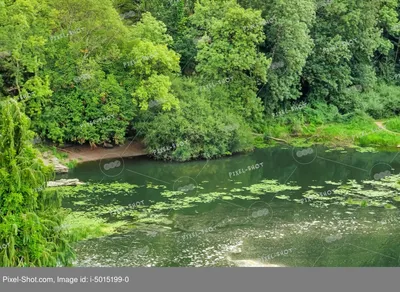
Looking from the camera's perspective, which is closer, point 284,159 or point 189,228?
point 189,228

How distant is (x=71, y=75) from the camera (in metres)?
41.4

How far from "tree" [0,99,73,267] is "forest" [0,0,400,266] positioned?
1392 cm

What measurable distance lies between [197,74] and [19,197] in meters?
28.1

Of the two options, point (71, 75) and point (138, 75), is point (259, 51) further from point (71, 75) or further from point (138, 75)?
point (71, 75)

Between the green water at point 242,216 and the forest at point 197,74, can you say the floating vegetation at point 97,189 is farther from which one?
the forest at point 197,74

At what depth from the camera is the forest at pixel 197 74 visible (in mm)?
40594

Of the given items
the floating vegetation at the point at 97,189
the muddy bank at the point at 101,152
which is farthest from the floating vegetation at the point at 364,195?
the muddy bank at the point at 101,152

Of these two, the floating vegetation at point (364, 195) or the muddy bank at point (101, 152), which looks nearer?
the floating vegetation at point (364, 195)

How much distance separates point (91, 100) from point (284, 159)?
465 inches

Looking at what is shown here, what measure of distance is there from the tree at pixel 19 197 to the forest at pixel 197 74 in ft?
45.7

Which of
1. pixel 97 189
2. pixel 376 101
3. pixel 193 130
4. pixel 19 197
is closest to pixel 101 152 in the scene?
pixel 193 130

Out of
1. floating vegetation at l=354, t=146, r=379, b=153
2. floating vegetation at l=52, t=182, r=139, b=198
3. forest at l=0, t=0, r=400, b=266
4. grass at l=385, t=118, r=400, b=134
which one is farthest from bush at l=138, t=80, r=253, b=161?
grass at l=385, t=118, r=400, b=134

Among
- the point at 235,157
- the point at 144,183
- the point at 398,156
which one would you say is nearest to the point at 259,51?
the point at 235,157

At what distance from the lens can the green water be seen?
88.5ft
